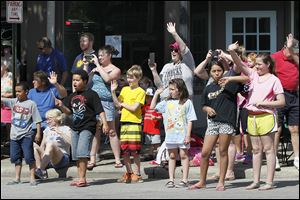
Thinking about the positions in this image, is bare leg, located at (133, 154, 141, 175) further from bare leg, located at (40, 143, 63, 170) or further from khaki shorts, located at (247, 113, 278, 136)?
khaki shorts, located at (247, 113, 278, 136)

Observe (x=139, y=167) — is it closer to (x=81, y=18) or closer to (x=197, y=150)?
(x=197, y=150)

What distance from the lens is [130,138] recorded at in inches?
379

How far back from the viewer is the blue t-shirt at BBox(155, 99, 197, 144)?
9.06 m

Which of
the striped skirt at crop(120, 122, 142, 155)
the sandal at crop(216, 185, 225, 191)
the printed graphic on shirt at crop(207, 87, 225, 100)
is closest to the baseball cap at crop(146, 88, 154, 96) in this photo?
the striped skirt at crop(120, 122, 142, 155)

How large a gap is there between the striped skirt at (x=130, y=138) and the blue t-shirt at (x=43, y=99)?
133 cm

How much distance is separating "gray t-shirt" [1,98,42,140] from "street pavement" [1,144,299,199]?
2.35 feet

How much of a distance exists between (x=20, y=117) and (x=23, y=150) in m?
0.45

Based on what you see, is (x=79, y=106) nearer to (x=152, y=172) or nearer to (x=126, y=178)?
(x=126, y=178)

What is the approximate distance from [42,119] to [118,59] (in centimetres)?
466

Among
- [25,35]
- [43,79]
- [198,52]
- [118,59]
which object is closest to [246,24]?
[198,52]

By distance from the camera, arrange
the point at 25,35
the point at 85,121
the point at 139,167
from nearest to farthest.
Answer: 1. the point at 85,121
2. the point at 139,167
3. the point at 25,35

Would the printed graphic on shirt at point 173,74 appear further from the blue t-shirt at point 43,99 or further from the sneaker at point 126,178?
the blue t-shirt at point 43,99

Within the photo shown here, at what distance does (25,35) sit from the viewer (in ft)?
47.7

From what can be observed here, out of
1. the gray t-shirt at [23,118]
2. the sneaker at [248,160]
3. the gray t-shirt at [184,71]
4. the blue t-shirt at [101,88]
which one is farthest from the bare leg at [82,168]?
the sneaker at [248,160]
